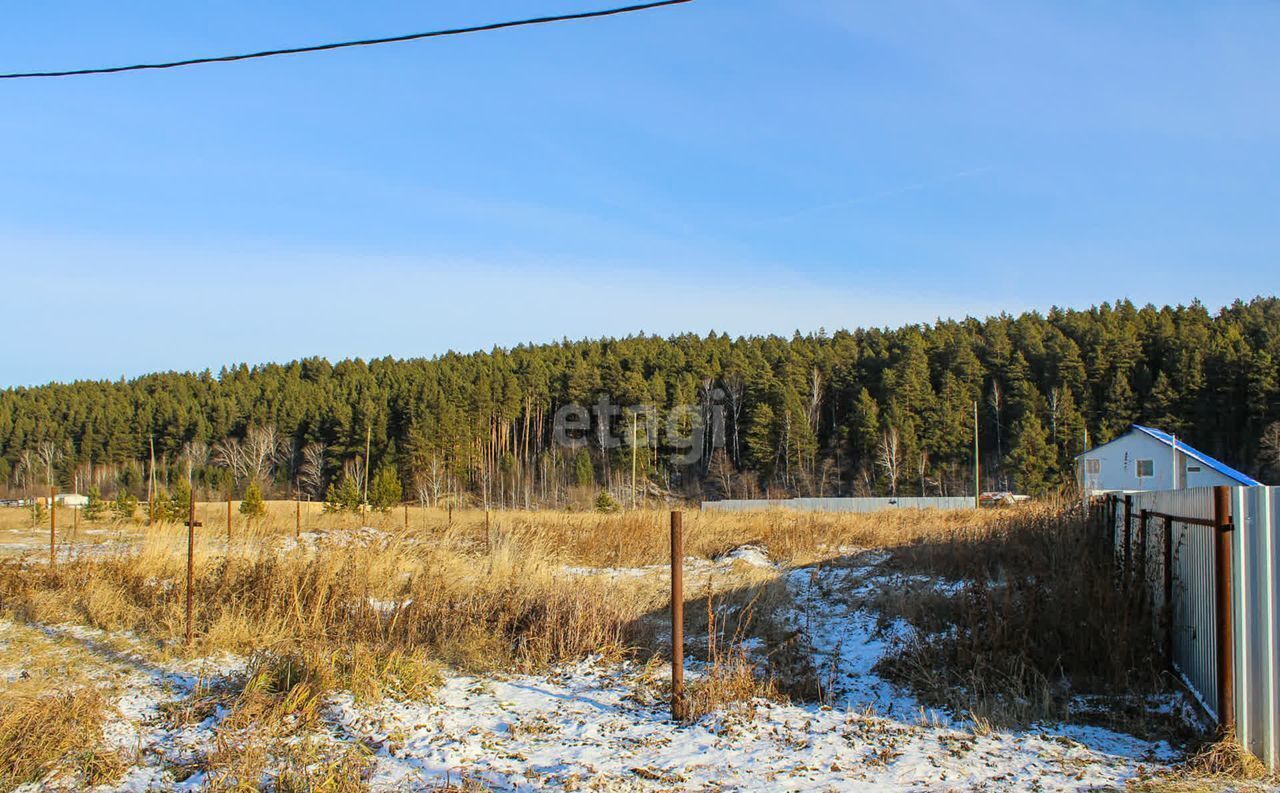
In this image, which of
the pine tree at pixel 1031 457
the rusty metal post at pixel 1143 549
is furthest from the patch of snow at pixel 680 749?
the pine tree at pixel 1031 457

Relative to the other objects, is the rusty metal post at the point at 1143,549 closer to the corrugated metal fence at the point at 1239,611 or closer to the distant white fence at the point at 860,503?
the corrugated metal fence at the point at 1239,611

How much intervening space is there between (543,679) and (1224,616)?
463cm

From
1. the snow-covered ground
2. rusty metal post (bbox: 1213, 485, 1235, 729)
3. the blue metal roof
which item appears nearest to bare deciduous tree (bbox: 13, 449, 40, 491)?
the snow-covered ground

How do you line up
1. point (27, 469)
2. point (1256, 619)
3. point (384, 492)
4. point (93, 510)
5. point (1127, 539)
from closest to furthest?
1. point (1256, 619)
2. point (1127, 539)
3. point (93, 510)
4. point (384, 492)
5. point (27, 469)

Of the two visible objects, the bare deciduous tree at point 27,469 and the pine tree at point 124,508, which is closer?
the pine tree at point 124,508

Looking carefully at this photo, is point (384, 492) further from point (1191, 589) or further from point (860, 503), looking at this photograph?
point (1191, 589)

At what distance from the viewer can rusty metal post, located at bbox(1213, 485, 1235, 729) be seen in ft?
14.7

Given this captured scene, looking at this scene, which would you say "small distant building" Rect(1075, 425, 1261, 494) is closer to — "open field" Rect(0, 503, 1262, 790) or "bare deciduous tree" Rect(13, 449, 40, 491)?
"open field" Rect(0, 503, 1262, 790)

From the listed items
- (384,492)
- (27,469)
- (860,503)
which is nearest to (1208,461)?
(860,503)

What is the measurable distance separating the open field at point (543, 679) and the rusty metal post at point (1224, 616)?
13.4 inches

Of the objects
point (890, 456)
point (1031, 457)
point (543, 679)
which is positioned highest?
point (543, 679)

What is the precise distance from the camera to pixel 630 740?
16.7 feet

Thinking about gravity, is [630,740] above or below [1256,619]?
below

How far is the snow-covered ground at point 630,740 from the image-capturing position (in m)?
4.45
